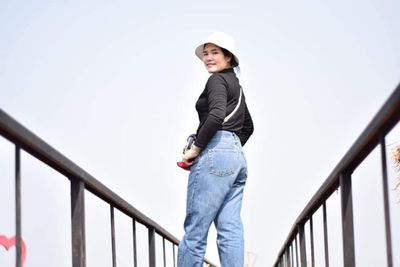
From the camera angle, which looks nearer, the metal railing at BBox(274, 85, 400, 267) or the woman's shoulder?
the metal railing at BBox(274, 85, 400, 267)

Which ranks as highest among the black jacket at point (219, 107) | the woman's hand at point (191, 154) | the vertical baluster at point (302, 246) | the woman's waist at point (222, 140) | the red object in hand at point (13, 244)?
the black jacket at point (219, 107)

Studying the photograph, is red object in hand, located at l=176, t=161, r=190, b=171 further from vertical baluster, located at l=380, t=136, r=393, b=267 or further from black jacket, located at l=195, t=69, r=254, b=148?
vertical baluster, located at l=380, t=136, r=393, b=267

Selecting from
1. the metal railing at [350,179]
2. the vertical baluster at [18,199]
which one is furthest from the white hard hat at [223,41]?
the vertical baluster at [18,199]

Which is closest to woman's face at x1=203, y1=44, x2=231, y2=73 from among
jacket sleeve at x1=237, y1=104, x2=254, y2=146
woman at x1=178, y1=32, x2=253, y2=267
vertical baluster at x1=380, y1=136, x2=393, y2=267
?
woman at x1=178, y1=32, x2=253, y2=267

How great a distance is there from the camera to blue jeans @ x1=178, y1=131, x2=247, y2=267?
3242 millimetres

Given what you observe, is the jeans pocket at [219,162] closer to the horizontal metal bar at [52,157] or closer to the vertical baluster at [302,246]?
the horizontal metal bar at [52,157]

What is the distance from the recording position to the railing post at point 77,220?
254cm

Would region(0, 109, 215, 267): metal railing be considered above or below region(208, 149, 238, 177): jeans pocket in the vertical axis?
below

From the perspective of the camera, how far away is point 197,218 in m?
3.28

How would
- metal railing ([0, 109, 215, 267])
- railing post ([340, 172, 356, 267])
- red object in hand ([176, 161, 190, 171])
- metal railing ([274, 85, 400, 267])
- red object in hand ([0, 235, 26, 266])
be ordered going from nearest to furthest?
metal railing ([274, 85, 400, 267]), metal railing ([0, 109, 215, 267]), red object in hand ([0, 235, 26, 266]), railing post ([340, 172, 356, 267]), red object in hand ([176, 161, 190, 171])

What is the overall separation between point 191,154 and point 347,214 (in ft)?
3.22

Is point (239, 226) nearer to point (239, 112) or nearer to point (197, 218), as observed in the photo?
point (197, 218)

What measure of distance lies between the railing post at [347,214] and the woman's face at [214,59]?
1.10m

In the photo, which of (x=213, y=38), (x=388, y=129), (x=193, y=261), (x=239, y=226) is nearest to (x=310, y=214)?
(x=239, y=226)
